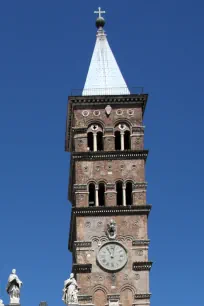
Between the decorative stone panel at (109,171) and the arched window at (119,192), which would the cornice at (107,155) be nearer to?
the decorative stone panel at (109,171)

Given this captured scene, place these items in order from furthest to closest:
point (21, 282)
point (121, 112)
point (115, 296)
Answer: point (121, 112), point (115, 296), point (21, 282)

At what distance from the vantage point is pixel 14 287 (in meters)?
64.1

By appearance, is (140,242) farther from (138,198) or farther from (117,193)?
(117,193)

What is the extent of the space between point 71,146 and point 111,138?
4.85 metres

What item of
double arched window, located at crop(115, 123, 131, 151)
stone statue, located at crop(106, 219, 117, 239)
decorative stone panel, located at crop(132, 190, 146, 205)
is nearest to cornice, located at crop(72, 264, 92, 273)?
stone statue, located at crop(106, 219, 117, 239)

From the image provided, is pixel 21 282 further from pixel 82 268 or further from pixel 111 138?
pixel 111 138

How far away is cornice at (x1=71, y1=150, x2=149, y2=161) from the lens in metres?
80.4

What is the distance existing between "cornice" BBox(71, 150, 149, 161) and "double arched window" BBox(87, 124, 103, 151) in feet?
3.37

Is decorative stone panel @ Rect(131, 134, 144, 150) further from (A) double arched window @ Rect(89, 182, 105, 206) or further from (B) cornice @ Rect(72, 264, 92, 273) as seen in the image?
(B) cornice @ Rect(72, 264, 92, 273)

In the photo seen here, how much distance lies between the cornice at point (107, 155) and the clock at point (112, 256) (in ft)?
21.7

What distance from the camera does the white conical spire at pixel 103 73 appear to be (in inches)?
3302

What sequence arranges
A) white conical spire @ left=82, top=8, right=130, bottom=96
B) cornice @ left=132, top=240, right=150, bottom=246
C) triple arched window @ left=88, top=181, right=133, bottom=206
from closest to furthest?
cornice @ left=132, top=240, right=150, bottom=246 → triple arched window @ left=88, top=181, right=133, bottom=206 → white conical spire @ left=82, top=8, right=130, bottom=96

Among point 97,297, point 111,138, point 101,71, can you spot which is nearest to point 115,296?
point 97,297

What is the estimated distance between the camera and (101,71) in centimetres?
8544
